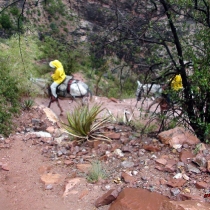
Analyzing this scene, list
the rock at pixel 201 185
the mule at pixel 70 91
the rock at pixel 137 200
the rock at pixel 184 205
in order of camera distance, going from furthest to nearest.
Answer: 1. the mule at pixel 70 91
2. the rock at pixel 201 185
3. the rock at pixel 137 200
4. the rock at pixel 184 205

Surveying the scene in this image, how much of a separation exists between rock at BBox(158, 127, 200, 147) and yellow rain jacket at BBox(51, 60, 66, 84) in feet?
23.1

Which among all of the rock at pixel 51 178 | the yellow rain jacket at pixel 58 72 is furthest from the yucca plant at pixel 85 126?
the yellow rain jacket at pixel 58 72

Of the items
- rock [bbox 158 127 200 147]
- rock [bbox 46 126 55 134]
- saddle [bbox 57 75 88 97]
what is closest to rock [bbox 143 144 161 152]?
rock [bbox 158 127 200 147]

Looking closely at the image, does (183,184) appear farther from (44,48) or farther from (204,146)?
(44,48)

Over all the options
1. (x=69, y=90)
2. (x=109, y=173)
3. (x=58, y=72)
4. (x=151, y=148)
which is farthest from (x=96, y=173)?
(x=69, y=90)

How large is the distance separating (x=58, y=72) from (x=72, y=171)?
7417 mm

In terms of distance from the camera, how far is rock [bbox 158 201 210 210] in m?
3.94

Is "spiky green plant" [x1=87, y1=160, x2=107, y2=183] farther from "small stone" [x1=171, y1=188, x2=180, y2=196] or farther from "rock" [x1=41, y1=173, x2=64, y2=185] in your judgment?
"small stone" [x1=171, y1=188, x2=180, y2=196]

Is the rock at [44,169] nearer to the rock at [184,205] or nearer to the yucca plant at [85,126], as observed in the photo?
the yucca plant at [85,126]

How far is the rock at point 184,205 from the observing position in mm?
3936

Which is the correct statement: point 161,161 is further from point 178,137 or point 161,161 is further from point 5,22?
point 5,22

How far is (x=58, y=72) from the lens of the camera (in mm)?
12516

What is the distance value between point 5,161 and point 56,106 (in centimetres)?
758

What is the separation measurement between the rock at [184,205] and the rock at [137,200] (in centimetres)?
10
